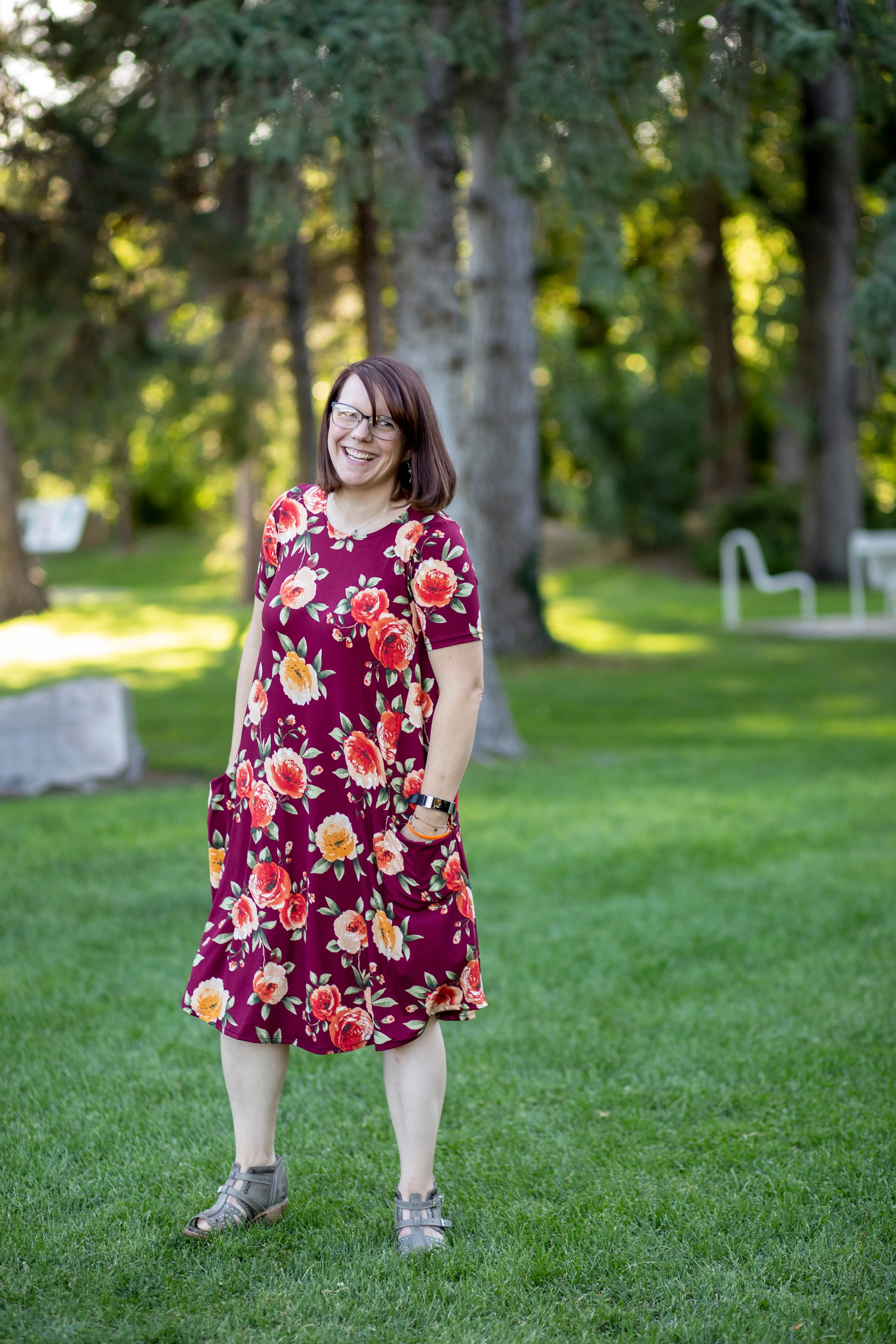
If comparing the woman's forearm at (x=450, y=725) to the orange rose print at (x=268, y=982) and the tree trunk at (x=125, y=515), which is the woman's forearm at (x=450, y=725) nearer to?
the orange rose print at (x=268, y=982)

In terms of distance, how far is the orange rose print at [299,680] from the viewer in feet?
8.68

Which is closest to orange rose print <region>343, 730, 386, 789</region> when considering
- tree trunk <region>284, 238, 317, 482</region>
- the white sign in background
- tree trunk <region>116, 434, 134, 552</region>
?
tree trunk <region>284, 238, 317, 482</region>

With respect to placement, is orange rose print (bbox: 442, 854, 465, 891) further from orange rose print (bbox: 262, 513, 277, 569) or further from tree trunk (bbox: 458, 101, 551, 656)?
tree trunk (bbox: 458, 101, 551, 656)

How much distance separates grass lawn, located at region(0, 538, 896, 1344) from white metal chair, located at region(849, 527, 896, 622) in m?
7.42

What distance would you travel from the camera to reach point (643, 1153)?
3.24 metres

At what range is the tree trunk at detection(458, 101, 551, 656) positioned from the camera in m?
13.0

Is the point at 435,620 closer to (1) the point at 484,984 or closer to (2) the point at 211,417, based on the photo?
(1) the point at 484,984

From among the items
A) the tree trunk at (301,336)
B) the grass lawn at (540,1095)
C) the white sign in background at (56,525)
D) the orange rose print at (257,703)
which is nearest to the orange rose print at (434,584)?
the orange rose print at (257,703)

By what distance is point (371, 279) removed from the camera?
1522 centimetres

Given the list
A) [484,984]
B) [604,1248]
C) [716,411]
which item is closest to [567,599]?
[716,411]

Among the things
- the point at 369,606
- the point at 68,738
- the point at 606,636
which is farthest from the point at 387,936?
the point at 606,636

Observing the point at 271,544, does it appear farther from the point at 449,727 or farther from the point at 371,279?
the point at 371,279

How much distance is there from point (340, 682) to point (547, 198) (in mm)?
7155

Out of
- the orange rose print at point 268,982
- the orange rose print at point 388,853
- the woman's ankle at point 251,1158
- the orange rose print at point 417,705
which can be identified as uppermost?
the orange rose print at point 417,705
